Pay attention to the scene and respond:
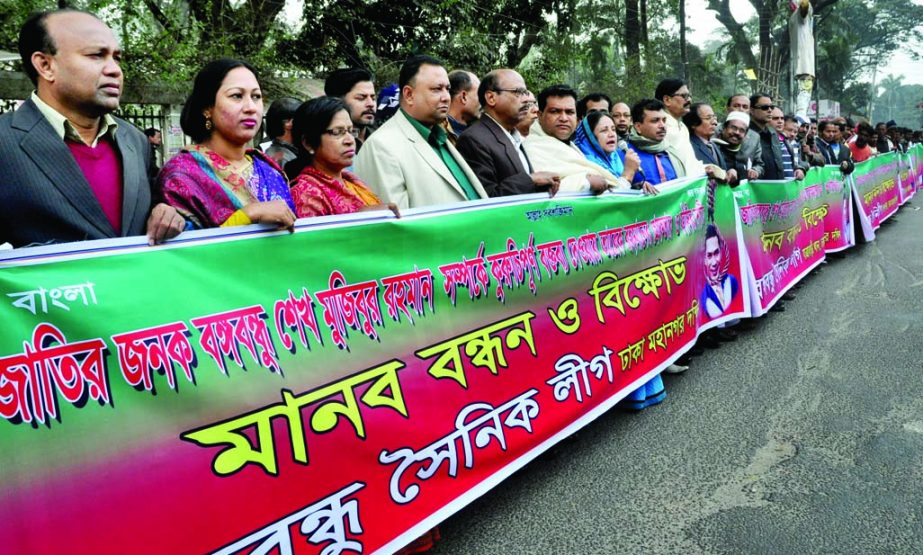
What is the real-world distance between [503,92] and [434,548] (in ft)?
7.82

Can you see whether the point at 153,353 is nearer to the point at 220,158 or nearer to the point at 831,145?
the point at 220,158

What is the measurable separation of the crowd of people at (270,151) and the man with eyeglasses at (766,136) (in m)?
2.12

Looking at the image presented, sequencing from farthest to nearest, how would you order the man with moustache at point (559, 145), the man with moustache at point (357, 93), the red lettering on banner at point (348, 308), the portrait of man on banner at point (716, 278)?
1. the portrait of man on banner at point (716, 278)
2. the man with moustache at point (559, 145)
3. the man with moustache at point (357, 93)
4. the red lettering on banner at point (348, 308)

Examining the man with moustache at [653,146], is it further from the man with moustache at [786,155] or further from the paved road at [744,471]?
the man with moustache at [786,155]

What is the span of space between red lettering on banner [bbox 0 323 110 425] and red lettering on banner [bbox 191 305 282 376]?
27 cm

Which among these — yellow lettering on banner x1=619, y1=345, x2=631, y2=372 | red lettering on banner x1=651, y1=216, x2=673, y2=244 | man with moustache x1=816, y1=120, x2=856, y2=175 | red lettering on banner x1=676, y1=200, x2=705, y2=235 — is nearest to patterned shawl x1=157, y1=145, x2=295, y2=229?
yellow lettering on banner x1=619, y1=345, x2=631, y2=372

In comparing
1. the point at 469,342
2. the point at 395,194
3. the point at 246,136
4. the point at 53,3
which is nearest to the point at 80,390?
the point at 246,136

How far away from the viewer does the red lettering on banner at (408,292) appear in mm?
2510

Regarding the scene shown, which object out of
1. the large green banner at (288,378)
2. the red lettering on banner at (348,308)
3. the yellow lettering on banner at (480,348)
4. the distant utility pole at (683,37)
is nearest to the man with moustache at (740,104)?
the large green banner at (288,378)

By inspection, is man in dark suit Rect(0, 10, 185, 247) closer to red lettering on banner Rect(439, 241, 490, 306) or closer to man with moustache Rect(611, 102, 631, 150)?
red lettering on banner Rect(439, 241, 490, 306)

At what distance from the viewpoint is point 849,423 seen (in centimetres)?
375

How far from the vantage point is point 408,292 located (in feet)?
8.48

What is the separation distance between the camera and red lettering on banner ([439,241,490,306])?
276cm

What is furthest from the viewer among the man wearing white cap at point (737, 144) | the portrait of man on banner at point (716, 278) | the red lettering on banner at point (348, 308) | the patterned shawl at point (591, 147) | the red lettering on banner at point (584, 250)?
the man wearing white cap at point (737, 144)
